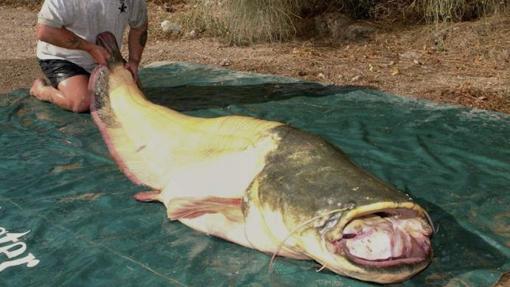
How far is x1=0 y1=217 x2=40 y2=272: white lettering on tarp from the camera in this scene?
2.48m

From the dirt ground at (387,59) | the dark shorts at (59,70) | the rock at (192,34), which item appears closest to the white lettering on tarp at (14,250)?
the dark shorts at (59,70)

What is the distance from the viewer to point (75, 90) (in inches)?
181

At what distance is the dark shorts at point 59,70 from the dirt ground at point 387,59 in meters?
0.76

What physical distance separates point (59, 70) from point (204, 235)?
2.78 metres

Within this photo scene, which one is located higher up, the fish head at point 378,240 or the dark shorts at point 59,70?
the dark shorts at point 59,70

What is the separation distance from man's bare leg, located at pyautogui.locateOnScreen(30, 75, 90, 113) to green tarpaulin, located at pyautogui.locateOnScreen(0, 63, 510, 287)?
3.4 inches

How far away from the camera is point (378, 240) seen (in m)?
1.92

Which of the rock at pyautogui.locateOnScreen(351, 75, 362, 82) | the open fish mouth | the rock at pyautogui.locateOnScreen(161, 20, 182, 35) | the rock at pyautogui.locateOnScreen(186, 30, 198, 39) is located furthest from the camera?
the rock at pyautogui.locateOnScreen(161, 20, 182, 35)

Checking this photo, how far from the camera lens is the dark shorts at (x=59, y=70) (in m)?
4.79

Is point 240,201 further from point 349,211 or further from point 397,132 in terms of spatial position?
point 397,132

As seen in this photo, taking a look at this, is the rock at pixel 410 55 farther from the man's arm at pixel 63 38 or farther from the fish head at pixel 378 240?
the fish head at pixel 378 240

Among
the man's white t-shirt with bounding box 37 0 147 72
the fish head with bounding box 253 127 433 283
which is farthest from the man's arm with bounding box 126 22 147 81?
the fish head with bounding box 253 127 433 283

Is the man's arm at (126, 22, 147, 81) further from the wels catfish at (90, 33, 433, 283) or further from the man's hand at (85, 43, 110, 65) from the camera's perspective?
the wels catfish at (90, 33, 433, 283)

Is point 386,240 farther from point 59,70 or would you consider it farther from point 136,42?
point 59,70
